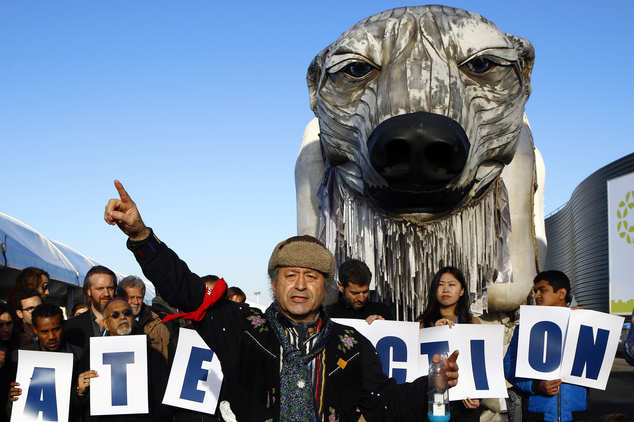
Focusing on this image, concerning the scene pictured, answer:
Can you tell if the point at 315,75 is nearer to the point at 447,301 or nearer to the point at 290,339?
the point at 447,301

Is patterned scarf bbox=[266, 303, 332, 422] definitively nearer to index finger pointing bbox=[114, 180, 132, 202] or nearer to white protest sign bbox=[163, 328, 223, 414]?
index finger pointing bbox=[114, 180, 132, 202]

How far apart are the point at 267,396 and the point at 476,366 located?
2252mm

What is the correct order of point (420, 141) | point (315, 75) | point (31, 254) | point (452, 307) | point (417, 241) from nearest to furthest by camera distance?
point (420, 141) < point (417, 241) < point (315, 75) < point (452, 307) < point (31, 254)

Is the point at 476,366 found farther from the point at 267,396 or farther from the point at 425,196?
the point at 267,396

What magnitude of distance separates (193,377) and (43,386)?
1.07 meters

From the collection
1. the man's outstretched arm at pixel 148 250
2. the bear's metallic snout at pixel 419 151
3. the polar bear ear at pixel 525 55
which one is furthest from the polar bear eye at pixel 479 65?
the man's outstretched arm at pixel 148 250

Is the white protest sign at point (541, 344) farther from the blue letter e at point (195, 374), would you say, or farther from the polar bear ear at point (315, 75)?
the blue letter e at point (195, 374)

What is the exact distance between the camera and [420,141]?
9.98 ft

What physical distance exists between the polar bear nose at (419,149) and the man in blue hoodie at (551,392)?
176cm

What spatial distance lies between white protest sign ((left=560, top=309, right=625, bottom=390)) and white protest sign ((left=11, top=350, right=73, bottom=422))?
11.3 feet

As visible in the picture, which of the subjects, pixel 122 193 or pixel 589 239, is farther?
pixel 589 239

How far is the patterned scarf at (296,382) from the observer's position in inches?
101

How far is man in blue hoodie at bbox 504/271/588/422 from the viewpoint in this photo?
14.9ft

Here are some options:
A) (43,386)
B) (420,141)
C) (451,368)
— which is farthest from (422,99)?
(43,386)
